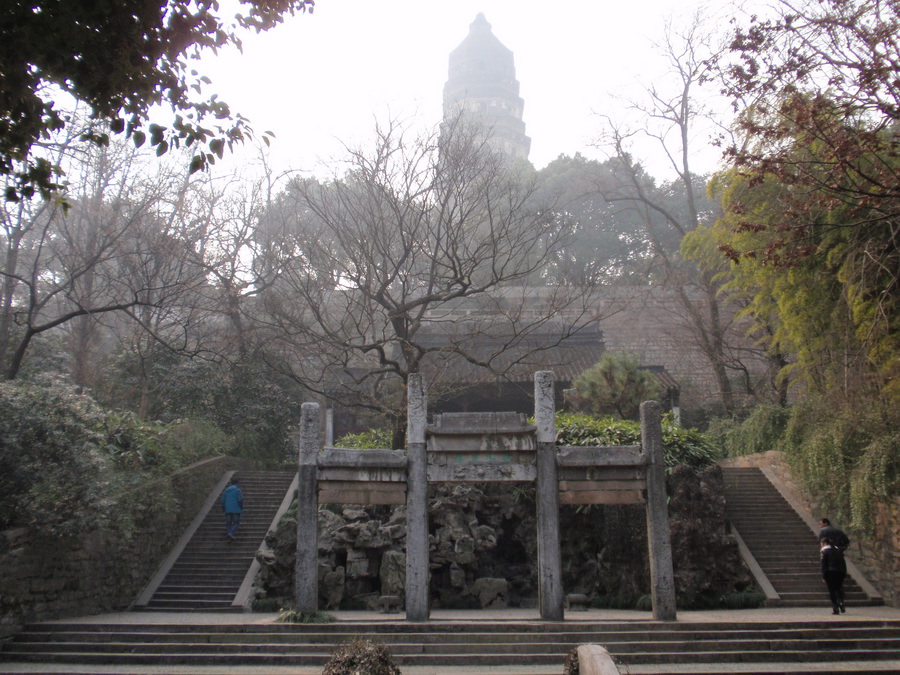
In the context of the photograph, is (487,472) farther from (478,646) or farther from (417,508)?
(478,646)

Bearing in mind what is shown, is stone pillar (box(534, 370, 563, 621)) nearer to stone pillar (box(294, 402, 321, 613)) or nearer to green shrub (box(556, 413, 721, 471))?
stone pillar (box(294, 402, 321, 613))

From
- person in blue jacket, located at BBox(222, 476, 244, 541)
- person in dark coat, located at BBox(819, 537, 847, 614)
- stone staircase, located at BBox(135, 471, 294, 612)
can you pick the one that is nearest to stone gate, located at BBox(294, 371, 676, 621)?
person in dark coat, located at BBox(819, 537, 847, 614)

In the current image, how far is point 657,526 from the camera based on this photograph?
9961mm

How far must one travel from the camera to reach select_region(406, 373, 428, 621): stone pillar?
382 inches

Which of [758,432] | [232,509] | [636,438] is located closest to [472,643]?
[636,438]

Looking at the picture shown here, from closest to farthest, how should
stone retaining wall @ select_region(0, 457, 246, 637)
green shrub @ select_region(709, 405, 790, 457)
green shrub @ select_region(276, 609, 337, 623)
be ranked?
green shrub @ select_region(276, 609, 337, 623) → stone retaining wall @ select_region(0, 457, 246, 637) → green shrub @ select_region(709, 405, 790, 457)

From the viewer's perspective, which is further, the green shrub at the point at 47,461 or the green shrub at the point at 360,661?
the green shrub at the point at 47,461

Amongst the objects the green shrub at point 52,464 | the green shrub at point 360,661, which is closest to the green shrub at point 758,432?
the green shrub at point 360,661

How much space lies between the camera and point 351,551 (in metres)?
13.0

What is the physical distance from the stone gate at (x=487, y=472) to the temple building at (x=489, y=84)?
57453 millimetres

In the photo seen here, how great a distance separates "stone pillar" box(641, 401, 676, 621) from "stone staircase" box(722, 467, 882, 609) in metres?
3.53

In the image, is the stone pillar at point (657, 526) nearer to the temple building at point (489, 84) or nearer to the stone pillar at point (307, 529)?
the stone pillar at point (307, 529)

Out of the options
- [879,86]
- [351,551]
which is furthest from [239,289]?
[879,86]

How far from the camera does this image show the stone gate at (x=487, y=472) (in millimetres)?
9992
